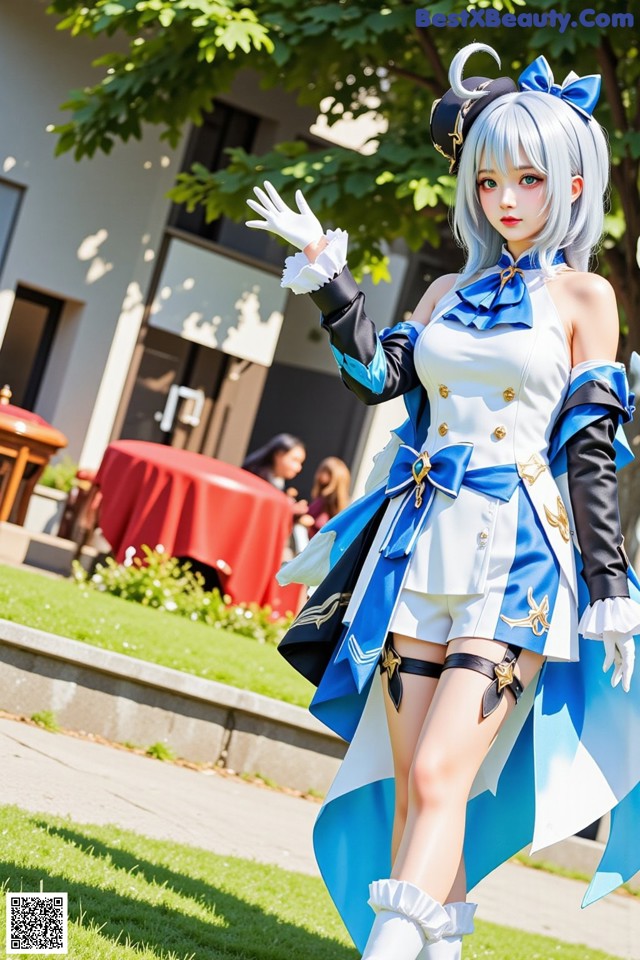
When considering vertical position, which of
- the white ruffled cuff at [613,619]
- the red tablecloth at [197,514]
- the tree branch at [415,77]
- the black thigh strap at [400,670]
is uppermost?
the tree branch at [415,77]

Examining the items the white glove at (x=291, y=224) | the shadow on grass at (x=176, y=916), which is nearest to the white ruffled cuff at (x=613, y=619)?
the white glove at (x=291, y=224)

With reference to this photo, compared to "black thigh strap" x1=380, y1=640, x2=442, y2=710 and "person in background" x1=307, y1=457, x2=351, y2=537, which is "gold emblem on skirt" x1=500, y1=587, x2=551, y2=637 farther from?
"person in background" x1=307, y1=457, x2=351, y2=537

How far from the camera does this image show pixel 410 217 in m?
9.69

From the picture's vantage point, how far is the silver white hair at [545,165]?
121 inches

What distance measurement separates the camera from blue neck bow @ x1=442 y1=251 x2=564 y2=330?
307 centimetres

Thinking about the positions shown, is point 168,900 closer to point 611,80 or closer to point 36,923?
point 36,923

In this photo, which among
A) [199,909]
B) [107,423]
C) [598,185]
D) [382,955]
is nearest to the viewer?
[382,955]

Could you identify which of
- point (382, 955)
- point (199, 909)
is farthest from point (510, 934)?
point (382, 955)

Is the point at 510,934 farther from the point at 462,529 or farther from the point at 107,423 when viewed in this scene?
the point at 107,423

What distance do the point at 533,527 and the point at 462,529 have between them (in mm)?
154

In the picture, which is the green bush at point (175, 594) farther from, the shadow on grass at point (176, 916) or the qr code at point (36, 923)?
the qr code at point (36, 923)

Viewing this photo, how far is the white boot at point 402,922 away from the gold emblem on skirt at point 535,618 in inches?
22.9

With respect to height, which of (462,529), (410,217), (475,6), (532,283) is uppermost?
(475,6)

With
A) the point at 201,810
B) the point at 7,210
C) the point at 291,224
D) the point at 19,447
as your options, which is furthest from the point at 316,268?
the point at 7,210
